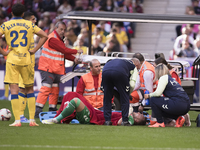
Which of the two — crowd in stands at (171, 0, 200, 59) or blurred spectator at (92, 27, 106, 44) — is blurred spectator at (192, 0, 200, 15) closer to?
crowd in stands at (171, 0, 200, 59)

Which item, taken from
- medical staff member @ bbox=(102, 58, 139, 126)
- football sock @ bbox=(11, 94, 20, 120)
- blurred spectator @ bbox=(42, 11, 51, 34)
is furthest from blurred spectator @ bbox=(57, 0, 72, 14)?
football sock @ bbox=(11, 94, 20, 120)

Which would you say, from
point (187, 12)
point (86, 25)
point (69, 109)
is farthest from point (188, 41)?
point (69, 109)

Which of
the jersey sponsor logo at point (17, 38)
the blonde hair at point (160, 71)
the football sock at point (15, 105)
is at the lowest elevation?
the football sock at point (15, 105)

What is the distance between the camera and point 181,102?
29.1 ft

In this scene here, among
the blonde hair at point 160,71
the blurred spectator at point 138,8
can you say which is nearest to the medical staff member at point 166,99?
the blonde hair at point 160,71

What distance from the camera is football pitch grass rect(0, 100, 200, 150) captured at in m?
6.25

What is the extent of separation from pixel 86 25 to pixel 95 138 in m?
12.4

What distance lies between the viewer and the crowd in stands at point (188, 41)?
51.8 feet

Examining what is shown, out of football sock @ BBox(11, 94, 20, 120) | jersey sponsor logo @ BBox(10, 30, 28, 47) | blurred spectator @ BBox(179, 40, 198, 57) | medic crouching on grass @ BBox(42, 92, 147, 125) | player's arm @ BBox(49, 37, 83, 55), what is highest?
jersey sponsor logo @ BBox(10, 30, 28, 47)

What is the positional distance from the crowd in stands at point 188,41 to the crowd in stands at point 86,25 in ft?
6.78

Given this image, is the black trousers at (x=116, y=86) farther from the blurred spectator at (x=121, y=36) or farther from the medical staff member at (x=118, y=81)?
the blurred spectator at (x=121, y=36)

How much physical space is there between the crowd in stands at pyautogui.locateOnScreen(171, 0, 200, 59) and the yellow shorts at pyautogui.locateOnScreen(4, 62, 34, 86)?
8.07 m

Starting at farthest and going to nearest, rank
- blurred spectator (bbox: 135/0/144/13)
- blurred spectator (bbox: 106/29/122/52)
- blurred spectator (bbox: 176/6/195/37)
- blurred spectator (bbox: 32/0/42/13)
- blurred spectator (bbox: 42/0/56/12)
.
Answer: blurred spectator (bbox: 32/0/42/13) < blurred spectator (bbox: 42/0/56/12) < blurred spectator (bbox: 135/0/144/13) < blurred spectator (bbox: 176/6/195/37) < blurred spectator (bbox: 106/29/122/52)

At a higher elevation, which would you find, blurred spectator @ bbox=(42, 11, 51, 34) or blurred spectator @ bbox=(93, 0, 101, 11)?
blurred spectator @ bbox=(93, 0, 101, 11)
